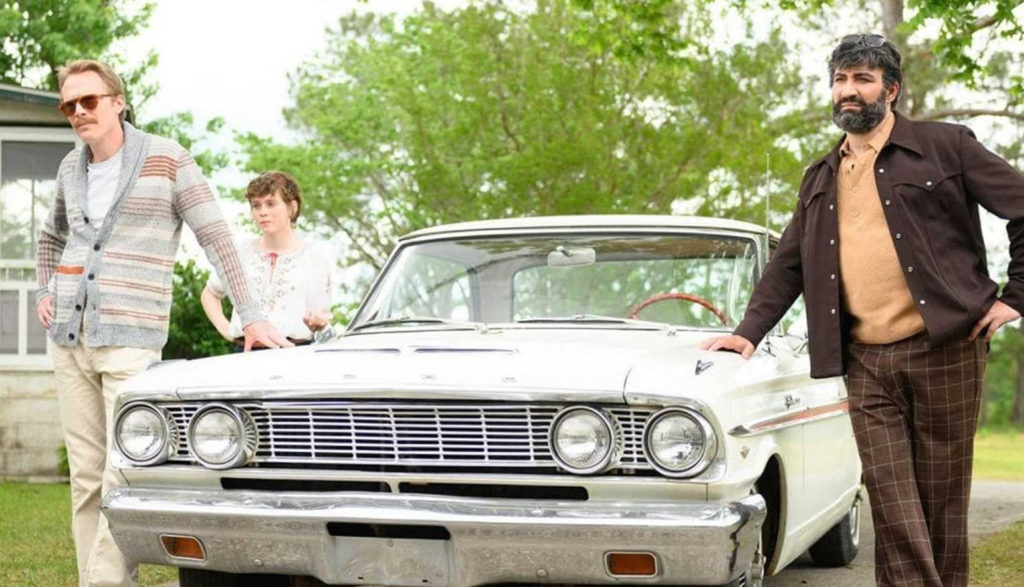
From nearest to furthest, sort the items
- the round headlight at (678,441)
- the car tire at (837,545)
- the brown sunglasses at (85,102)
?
1. the round headlight at (678,441)
2. the brown sunglasses at (85,102)
3. the car tire at (837,545)

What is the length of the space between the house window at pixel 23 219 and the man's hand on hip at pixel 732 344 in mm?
11357

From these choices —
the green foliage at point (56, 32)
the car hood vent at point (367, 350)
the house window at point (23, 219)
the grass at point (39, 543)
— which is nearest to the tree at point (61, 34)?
the green foliage at point (56, 32)

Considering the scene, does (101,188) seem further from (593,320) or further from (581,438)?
(581,438)

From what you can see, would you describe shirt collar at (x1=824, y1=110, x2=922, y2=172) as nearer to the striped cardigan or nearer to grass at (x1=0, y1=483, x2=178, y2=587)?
the striped cardigan

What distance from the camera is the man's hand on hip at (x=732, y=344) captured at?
17.0 feet

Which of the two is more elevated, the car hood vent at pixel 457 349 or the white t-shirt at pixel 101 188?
the white t-shirt at pixel 101 188

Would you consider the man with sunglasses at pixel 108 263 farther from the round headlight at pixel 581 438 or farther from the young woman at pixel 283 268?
the round headlight at pixel 581 438

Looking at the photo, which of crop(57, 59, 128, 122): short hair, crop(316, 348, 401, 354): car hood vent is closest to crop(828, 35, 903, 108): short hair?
crop(316, 348, 401, 354): car hood vent

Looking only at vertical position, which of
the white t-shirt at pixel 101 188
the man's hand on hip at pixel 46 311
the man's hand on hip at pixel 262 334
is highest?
the white t-shirt at pixel 101 188

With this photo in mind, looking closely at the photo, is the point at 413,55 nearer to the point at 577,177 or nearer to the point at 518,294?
the point at 577,177

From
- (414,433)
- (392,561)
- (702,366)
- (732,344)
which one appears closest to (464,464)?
(414,433)

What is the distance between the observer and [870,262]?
493 centimetres

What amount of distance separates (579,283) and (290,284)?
147 centimetres

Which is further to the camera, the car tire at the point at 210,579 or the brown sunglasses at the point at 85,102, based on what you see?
the brown sunglasses at the point at 85,102
